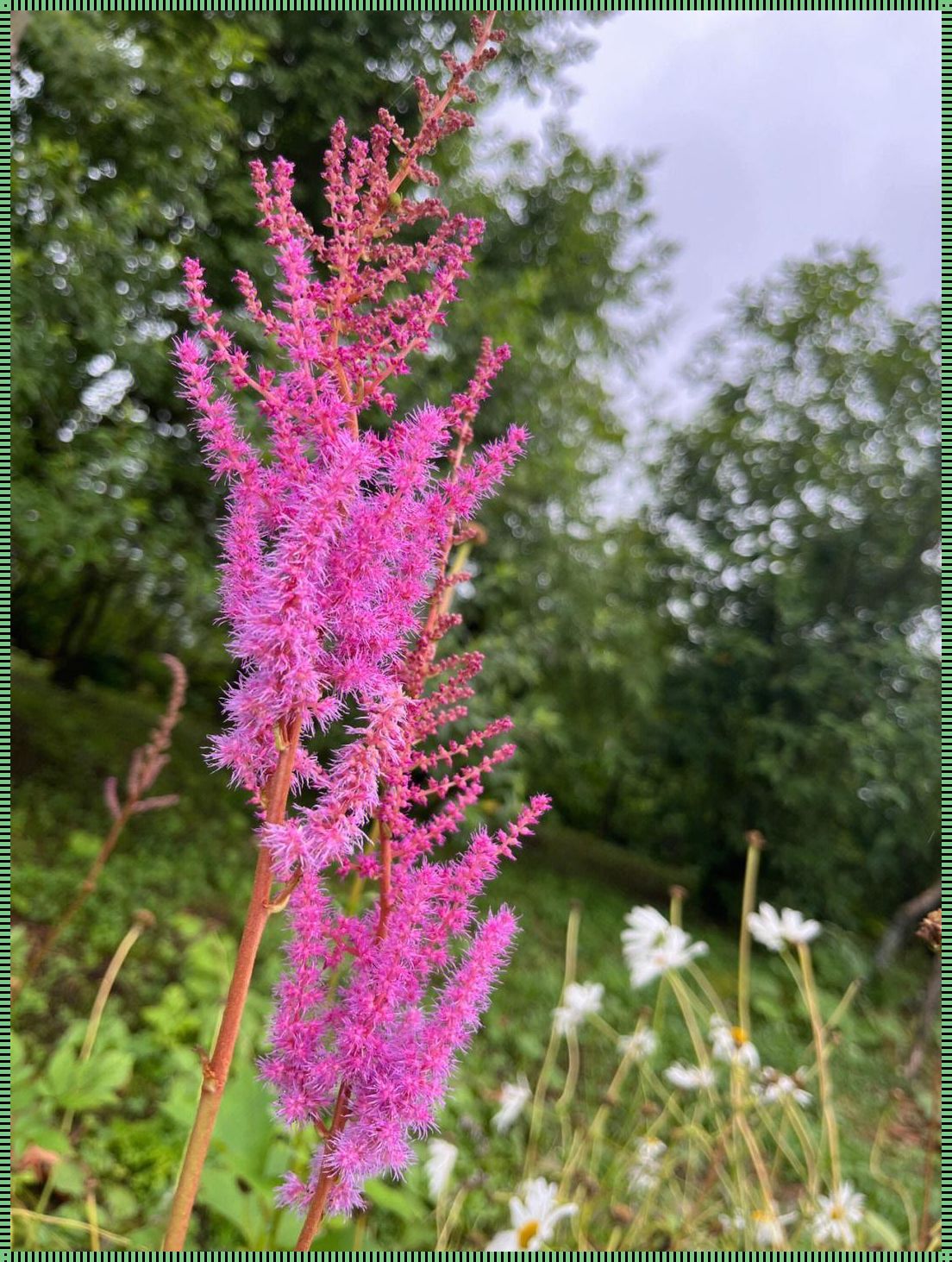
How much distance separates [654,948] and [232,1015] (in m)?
2.33

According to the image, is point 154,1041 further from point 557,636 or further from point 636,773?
point 636,773

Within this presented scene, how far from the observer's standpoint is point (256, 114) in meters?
5.89

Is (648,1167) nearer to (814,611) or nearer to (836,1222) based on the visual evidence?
(836,1222)

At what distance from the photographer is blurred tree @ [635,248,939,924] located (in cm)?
928

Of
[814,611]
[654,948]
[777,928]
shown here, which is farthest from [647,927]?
[814,611]

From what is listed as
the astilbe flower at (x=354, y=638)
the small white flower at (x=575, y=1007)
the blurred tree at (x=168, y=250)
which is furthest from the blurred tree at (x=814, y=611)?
the astilbe flower at (x=354, y=638)

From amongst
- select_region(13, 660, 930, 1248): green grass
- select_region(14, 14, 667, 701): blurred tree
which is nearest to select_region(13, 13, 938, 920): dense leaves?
select_region(14, 14, 667, 701): blurred tree

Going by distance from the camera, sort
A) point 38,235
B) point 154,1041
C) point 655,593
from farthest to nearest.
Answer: point 655,593
point 38,235
point 154,1041

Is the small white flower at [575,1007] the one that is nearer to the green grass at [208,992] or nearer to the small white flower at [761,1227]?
the green grass at [208,992]

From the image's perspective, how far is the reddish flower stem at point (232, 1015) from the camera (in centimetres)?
75

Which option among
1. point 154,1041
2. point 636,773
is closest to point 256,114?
point 154,1041

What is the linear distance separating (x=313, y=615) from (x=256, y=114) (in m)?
6.55

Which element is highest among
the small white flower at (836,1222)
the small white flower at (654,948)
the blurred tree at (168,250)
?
the blurred tree at (168,250)

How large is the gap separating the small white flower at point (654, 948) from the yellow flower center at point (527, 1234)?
69 cm
